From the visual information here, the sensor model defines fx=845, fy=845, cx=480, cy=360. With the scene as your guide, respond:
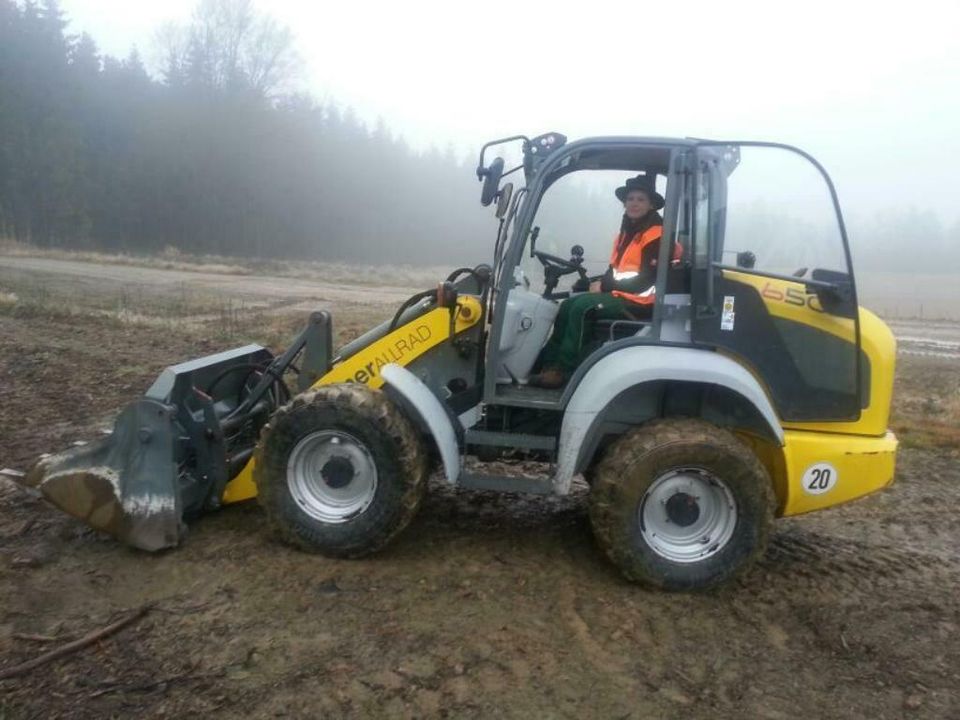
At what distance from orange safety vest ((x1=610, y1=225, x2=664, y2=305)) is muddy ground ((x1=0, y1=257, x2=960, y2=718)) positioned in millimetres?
1472

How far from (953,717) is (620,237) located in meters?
2.87

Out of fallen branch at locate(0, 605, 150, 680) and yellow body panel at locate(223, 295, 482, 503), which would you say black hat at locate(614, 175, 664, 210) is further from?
fallen branch at locate(0, 605, 150, 680)

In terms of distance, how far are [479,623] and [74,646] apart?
5.72 ft

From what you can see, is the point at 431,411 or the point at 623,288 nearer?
the point at 431,411

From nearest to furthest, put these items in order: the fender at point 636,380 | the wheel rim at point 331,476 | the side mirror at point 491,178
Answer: the fender at point 636,380
the wheel rim at point 331,476
the side mirror at point 491,178

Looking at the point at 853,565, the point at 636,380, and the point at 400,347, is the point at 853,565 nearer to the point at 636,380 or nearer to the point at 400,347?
the point at 636,380

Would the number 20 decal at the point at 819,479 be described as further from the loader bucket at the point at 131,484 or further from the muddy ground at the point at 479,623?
the loader bucket at the point at 131,484

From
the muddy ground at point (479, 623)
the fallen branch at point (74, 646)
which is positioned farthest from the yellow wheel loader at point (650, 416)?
the fallen branch at point (74, 646)

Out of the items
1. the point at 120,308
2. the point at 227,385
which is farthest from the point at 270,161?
the point at 227,385

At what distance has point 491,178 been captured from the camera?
483 centimetres

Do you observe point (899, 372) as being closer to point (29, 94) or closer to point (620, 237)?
point (620, 237)

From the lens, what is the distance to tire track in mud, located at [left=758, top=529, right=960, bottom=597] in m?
4.55

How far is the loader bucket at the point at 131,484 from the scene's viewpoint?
4426 mm

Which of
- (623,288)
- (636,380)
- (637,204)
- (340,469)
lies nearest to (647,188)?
(637,204)
